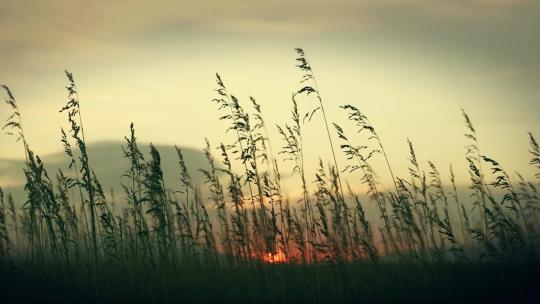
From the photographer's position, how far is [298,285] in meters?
7.99

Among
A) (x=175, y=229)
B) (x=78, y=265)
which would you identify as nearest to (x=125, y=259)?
(x=78, y=265)

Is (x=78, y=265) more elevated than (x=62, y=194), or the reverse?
(x=62, y=194)

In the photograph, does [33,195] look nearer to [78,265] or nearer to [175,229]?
[78,265]

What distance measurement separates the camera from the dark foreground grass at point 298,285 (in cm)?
745

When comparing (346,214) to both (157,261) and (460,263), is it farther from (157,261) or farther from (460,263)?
(157,261)

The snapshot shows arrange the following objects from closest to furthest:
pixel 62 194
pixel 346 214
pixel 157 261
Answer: pixel 157 261 → pixel 346 214 → pixel 62 194

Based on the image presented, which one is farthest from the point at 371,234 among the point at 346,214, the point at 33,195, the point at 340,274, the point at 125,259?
the point at 33,195

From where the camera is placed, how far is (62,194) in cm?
1086

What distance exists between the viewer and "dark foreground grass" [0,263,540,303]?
24.4 ft

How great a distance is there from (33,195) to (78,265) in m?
1.78

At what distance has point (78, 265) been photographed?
924cm

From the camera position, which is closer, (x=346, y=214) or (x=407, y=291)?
(x=407, y=291)

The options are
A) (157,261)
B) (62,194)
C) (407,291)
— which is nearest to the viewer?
(407,291)

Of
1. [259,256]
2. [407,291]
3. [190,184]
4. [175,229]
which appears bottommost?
[407,291]
